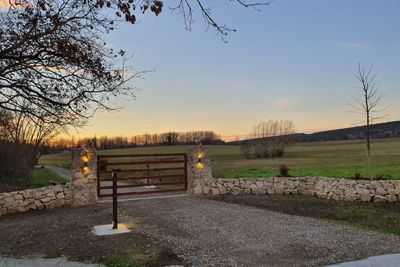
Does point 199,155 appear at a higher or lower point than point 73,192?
higher

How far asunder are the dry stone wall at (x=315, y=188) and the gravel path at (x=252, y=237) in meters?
3.07

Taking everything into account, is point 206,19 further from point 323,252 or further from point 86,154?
point 86,154

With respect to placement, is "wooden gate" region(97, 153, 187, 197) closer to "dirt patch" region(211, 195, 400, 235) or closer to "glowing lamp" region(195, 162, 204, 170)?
"glowing lamp" region(195, 162, 204, 170)

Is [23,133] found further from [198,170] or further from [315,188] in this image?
[315,188]

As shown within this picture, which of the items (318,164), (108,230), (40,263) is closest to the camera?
(40,263)

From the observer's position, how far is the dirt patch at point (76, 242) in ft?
19.4

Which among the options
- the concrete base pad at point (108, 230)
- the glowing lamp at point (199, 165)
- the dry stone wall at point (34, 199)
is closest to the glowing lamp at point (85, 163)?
the dry stone wall at point (34, 199)

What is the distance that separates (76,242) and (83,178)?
5.06 metres

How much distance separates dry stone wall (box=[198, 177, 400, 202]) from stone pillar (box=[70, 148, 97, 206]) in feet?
11.8

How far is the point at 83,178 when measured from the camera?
11750 mm

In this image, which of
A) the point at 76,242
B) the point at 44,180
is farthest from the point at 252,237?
the point at 44,180

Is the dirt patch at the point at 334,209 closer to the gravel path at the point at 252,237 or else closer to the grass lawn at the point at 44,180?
the gravel path at the point at 252,237

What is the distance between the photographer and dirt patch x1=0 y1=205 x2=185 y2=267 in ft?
19.4

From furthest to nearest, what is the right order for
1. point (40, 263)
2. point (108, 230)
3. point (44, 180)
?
point (44, 180) < point (108, 230) < point (40, 263)
